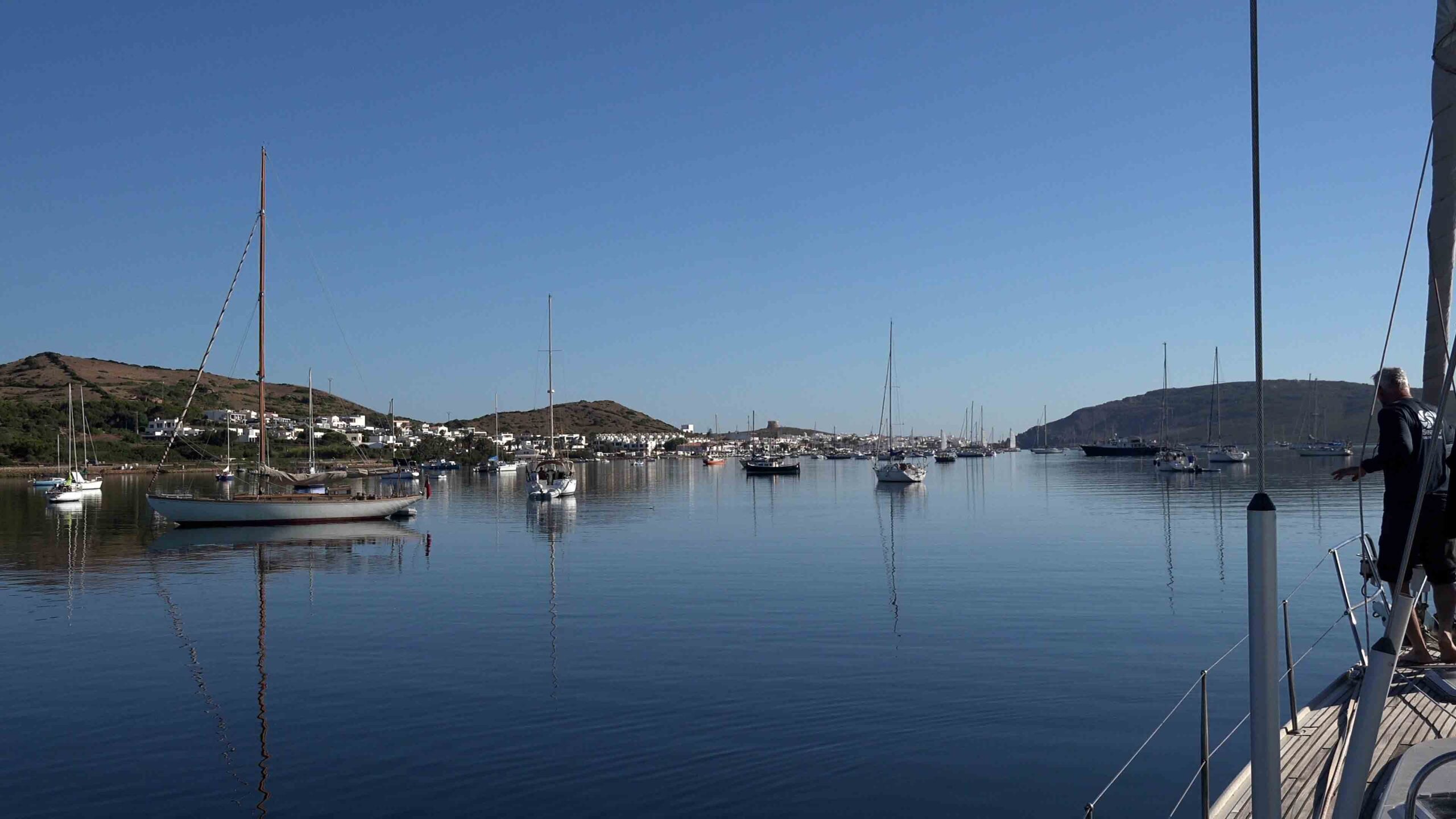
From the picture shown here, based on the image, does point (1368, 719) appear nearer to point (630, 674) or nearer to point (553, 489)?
point (630, 674)

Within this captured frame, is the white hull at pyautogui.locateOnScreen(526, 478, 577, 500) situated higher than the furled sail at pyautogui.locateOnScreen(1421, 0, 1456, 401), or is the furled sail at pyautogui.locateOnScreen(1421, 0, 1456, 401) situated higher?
the furled sail at pyautogui.locateOnScreen(1421, 0, 1456, 401)

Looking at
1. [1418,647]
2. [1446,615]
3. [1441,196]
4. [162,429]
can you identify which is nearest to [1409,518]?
[1446,615]

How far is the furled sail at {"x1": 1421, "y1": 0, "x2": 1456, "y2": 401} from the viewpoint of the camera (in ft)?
22.2

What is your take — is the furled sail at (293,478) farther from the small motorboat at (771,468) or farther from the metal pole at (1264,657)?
the small motorboat at (771,468)

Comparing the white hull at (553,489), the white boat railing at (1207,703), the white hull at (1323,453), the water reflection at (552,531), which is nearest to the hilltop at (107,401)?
the white hull at (553,489)

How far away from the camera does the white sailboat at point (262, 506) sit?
41.5 m

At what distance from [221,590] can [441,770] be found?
16469 mm

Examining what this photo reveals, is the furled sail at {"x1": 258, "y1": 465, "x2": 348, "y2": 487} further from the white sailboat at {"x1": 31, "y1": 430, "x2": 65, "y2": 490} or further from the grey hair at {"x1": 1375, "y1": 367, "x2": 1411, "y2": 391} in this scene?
the grey hair at {"x1": 1375, "y1": 367, "x2": 1411, "y2": 391}

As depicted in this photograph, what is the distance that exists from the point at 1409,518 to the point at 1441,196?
2401 mm

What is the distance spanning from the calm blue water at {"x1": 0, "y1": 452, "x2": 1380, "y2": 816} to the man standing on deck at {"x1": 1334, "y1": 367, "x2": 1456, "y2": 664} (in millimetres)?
2443

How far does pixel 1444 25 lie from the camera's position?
22.2 feet

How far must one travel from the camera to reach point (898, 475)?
77062 mm

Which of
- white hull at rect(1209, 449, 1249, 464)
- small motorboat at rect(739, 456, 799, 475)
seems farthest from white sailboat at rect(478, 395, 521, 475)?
white hull at rect(1209, 449, 1249, 464)

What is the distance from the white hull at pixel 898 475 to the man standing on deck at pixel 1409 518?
6917 centimetres
